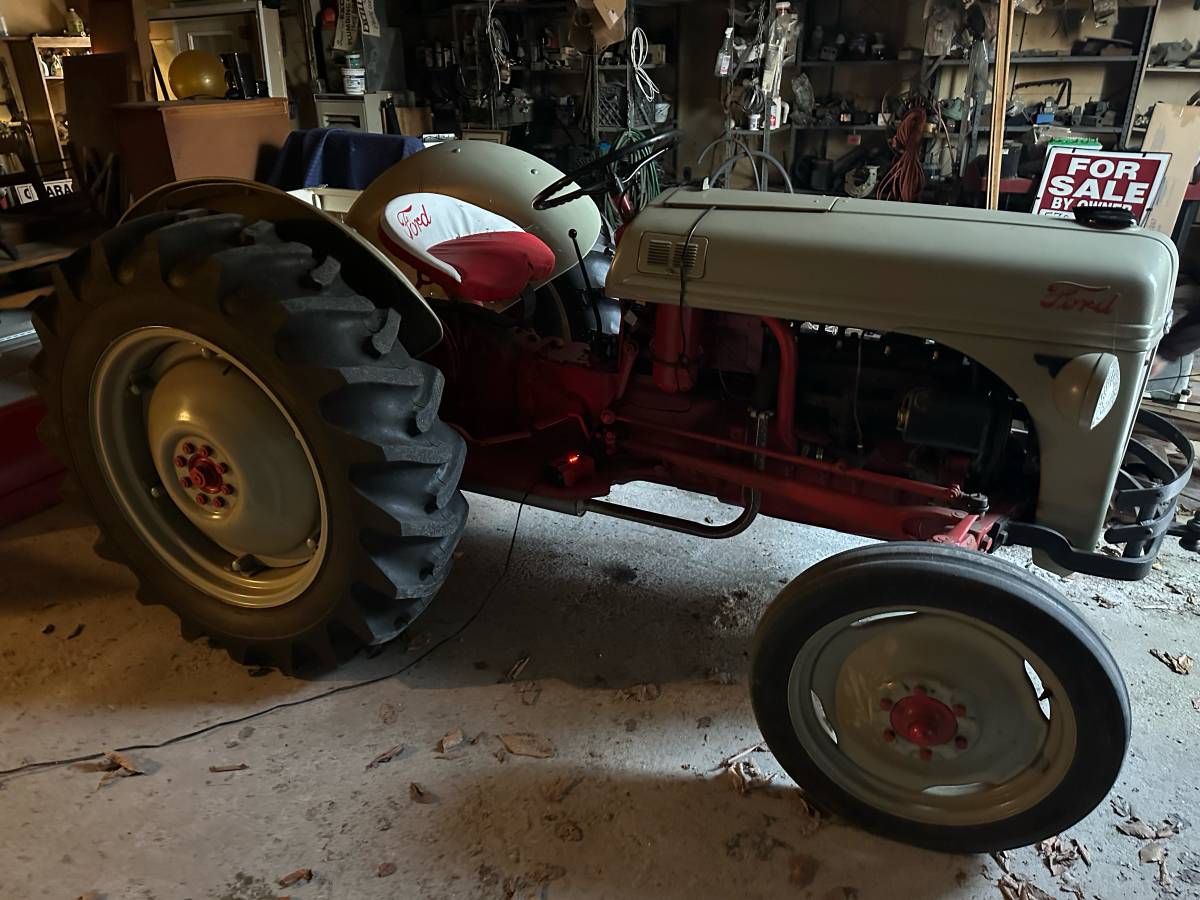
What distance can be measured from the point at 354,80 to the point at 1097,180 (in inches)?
200

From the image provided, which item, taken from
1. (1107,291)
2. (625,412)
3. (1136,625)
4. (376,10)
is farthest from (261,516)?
→ (376,10)

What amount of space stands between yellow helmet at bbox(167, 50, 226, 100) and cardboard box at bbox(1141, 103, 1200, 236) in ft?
15.5

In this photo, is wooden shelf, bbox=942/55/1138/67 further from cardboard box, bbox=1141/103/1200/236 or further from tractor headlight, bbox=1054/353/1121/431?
tractor headlight, bbox=1054/353/1121/431

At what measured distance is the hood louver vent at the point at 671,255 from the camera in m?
1.73

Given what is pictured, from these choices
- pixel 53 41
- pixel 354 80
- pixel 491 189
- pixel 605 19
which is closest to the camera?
pixel 491 189

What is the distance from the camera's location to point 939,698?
150 centimetres

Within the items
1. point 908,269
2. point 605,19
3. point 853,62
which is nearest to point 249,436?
point 908,269

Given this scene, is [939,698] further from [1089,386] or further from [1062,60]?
[1062,60]

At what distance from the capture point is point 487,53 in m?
6.32

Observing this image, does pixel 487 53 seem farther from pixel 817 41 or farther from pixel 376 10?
pixel 817 41

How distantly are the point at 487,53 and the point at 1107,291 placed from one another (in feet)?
19.1

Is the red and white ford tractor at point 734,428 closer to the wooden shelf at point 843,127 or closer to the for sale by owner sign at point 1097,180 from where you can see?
the for sale by owner sign at point 1097,180

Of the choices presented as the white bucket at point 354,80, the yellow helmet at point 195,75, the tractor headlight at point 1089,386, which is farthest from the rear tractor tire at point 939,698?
the white bucket at point 354,80

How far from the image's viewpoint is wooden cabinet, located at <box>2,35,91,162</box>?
6.54 meters
